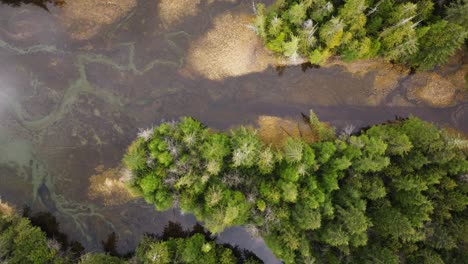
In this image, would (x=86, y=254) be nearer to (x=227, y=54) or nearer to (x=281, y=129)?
(x=281, y=129)

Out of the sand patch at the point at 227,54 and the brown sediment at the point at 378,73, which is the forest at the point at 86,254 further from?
the brown sediment at the point at 378,73

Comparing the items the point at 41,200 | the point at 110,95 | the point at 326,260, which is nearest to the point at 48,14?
the point at 110,95

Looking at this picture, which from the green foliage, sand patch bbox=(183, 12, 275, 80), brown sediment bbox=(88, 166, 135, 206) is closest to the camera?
the green foliage

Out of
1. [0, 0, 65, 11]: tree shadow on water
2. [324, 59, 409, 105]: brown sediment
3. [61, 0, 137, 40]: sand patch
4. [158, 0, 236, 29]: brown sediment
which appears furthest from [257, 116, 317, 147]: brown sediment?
[0, 0, 65, 11]: tree shadow on water

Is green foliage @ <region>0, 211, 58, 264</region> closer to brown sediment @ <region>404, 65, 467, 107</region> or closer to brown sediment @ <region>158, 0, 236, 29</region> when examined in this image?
brown sediment @ <region>158, 0, 236, 29</region>

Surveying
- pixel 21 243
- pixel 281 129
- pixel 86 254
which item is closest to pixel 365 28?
pixel 281 129

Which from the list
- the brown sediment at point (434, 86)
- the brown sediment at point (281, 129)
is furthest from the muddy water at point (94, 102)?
the brown sediment at point (434, 86)

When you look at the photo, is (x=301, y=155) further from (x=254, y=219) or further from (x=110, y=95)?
(x=110, y=95)
